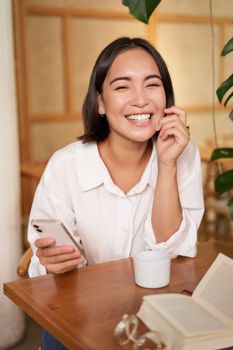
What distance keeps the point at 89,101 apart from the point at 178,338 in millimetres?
981

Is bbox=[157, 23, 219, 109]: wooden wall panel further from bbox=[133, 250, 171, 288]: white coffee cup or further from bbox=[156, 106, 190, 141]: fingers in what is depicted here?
bbox=[133, 250, 171, 288]: white coffee cup

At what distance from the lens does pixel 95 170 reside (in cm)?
165

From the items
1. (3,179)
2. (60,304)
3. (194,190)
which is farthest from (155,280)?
(3,179)

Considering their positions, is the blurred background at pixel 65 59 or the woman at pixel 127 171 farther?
the blurred background at pixel 65 59

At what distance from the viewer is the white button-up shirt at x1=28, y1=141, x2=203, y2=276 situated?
1635 mm

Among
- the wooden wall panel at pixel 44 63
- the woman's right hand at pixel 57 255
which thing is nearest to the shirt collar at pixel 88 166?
the woman's right hand at pixel 57 255

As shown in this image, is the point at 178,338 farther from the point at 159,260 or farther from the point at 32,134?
the point at 32,134

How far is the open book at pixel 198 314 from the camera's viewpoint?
94cm

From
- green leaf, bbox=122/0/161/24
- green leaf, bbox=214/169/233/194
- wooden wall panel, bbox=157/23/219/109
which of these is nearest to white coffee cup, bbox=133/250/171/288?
green leaf, bbox=214/169/233/194

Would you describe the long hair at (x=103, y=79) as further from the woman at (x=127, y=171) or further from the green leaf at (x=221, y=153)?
the green leaf at (x=221, y=153)

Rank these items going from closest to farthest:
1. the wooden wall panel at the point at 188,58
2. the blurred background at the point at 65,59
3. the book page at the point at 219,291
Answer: the book page at the point at 219,291 < the blurred background at the point at 65,59 < the wooden wall panel at the point at 188,58

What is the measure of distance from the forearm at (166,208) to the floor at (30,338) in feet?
3.81

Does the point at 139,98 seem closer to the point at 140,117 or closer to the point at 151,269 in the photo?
the point at 140,117

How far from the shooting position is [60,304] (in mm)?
1170
